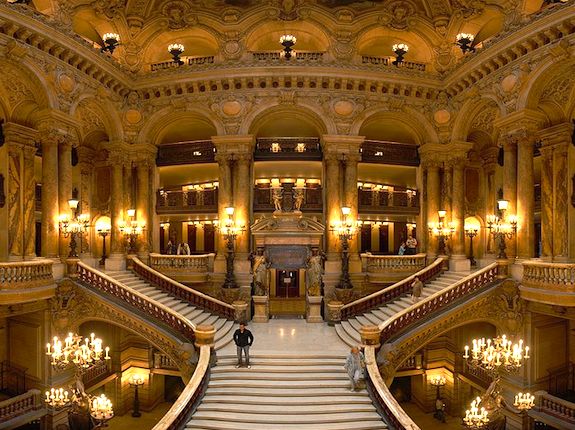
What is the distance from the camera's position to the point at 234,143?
20.0 meters

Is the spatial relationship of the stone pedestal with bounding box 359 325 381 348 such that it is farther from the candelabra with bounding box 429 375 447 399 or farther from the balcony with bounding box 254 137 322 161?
the balcony with bounding box 254 137 322 161

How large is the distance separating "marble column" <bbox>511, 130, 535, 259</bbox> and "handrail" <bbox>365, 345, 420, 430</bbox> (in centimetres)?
688

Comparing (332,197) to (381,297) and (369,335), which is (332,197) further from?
(369,335)

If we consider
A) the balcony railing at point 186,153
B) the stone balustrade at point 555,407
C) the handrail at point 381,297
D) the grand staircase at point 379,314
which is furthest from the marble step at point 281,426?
the balcony railing at point 186,153

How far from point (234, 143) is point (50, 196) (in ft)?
24.6

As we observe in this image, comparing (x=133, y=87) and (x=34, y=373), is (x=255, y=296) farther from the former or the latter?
(x=133, y=87)

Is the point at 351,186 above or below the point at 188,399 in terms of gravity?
above

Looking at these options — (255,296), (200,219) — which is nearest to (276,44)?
(200,219)

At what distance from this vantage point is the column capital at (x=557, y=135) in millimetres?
16470

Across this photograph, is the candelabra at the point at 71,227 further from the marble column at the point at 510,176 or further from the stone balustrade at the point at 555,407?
the stone balustrade at the point at 555,407

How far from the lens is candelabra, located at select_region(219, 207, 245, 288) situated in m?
19.0

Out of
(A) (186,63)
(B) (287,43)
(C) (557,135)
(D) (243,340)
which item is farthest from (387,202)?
(D) (243,340)

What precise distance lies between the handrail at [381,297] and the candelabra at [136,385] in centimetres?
918

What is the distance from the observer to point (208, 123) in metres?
20.9
